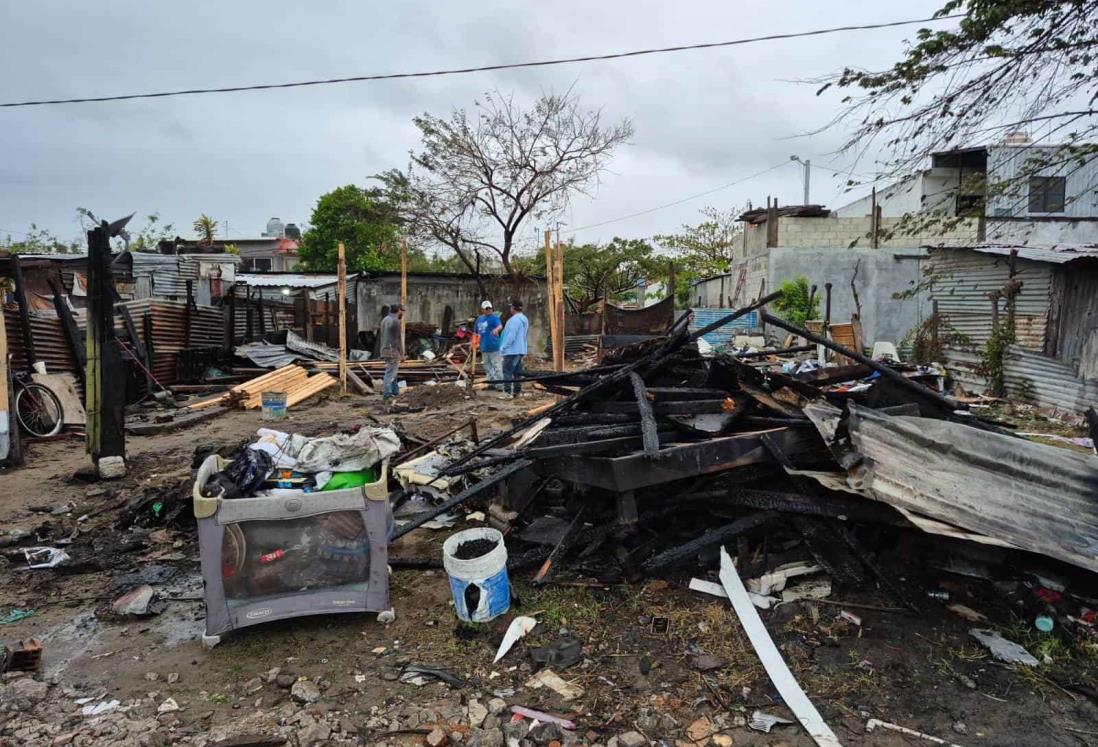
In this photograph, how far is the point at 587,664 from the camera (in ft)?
9.84

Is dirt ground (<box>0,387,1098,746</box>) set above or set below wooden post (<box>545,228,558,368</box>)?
below

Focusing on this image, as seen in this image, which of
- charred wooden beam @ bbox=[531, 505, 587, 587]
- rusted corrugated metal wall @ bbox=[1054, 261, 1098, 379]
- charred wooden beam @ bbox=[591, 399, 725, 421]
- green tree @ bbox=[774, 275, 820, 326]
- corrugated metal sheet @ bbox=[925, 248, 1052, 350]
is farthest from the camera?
green tree @ bbox=[774, 275, 820, 326]

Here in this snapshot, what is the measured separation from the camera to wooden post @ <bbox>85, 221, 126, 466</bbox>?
5.98 m

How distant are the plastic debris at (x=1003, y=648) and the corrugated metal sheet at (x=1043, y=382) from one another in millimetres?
8385

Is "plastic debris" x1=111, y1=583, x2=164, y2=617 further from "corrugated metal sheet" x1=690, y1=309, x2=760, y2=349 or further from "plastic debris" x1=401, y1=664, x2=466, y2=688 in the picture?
"corrugated metal sheet" x1=690, y1=309, x2=760, y2=349

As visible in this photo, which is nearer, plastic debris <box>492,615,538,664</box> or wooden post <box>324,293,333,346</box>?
plastic debris <box>492,615,538,664</box>

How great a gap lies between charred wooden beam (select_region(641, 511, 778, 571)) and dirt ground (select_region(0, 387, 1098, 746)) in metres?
0.17

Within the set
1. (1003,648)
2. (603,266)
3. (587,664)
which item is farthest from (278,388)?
(603,266)

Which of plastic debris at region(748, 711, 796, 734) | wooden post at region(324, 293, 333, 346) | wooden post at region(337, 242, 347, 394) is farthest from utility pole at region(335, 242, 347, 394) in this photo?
plastic debris at region(748, 711, 796, 734)

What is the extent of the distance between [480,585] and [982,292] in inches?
504

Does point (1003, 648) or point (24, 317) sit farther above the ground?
point (24, 317)

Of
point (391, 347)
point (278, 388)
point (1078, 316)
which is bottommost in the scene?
point (278, 388)

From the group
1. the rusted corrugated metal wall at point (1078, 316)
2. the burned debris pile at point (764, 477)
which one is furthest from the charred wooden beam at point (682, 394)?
the rusted corrugated metal wall at point (1078, 316)

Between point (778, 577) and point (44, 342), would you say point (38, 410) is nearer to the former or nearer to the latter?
point (44, 342)
